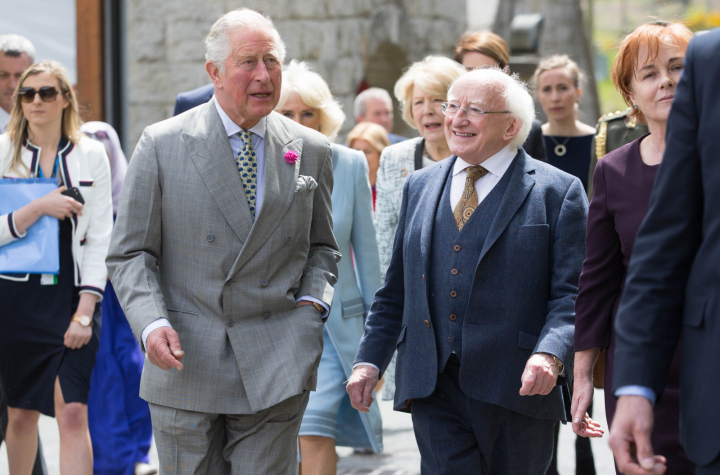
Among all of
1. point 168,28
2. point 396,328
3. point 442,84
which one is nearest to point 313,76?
point 442,84

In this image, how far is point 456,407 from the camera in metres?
3.30

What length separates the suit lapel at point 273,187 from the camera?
10.5 feet

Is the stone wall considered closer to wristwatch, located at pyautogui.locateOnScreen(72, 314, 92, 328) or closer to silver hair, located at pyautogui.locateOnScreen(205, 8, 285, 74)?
wristwatch, located at pyautogui.locateOnScreen(72, 314, 92, 328)

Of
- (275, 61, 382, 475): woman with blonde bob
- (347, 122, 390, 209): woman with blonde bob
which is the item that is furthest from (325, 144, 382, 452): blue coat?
(347, 122, 390, 209): woman with blonde bob

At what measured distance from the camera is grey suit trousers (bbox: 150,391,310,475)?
10.5 feet

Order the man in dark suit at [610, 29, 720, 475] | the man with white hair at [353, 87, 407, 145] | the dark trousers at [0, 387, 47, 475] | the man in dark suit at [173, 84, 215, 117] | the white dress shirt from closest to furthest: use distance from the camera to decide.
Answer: the man in dark suit at [610, 29, 720, 475] < the white dress shirt < the dark trousers at [0, 387, 47, 475] < the man in dark suit at [173, 84, 215, 117] < the man with white hair at [353, 87, 407, 145]

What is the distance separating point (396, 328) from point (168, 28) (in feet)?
19.9

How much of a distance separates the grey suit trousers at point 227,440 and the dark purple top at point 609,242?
105cm

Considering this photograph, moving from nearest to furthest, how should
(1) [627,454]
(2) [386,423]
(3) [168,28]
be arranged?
(1) [627,454] < (2) [386,423] < (3) [168,28]

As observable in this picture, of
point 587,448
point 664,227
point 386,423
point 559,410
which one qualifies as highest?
point 664,227

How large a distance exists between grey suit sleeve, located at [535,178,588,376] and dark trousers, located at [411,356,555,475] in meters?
0.27

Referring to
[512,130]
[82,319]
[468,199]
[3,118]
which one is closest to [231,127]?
[468,199]

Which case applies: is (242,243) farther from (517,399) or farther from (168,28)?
(168,28)

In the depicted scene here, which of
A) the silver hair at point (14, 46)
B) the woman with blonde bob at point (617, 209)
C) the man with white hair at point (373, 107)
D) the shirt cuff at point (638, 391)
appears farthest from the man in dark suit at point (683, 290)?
the man with white hair at point (373, 107)
